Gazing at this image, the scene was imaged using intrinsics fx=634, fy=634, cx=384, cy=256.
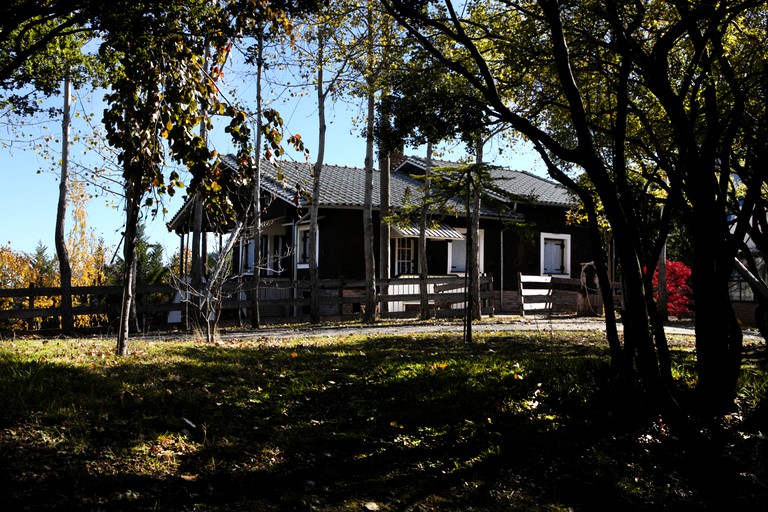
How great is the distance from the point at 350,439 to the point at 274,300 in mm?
12745

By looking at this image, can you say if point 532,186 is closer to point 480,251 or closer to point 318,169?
point 480,251

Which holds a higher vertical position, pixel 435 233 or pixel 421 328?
pixel 435 233

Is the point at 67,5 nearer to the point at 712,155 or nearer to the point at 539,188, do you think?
the point at 712,155

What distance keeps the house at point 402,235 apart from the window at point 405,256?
4 cm

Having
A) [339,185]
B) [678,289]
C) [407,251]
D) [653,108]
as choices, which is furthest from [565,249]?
[653,108]

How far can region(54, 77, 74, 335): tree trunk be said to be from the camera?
15.7m

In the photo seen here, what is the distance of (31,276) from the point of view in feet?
79.8

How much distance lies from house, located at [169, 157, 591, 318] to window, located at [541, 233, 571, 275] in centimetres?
4

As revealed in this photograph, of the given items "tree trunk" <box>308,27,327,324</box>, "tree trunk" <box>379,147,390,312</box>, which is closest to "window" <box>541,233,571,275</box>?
"tree trunk" <box>379,147,390,312</box>

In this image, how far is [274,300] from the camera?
717 inches

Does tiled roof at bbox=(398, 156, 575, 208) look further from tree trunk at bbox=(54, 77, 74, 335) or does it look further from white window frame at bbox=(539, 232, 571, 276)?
tree trunk at bbox=(54, 77, 74, 335)

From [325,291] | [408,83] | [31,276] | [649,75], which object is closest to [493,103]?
[649,75]

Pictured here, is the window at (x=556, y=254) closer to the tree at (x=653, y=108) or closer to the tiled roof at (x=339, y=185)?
the tiled roof at (x=339, y=185)

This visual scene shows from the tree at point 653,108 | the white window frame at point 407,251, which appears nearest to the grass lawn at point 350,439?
the tree at point 653,108
